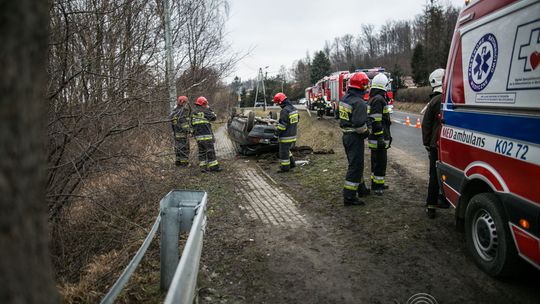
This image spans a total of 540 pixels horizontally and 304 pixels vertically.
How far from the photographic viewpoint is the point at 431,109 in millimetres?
5047

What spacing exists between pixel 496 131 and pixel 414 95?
95.6 ft

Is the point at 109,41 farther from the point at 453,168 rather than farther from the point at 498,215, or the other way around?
the point at 498,215

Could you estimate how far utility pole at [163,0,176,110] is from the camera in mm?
5582

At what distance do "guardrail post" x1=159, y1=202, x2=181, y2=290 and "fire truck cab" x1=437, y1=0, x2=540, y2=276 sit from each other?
265 centimetres

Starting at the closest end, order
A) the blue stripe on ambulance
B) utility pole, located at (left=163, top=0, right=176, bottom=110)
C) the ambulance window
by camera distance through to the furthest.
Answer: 1. the blue stripe on ambulance
2. the ambulance window
3. utility pole, located at (left=163, top=0, right=176, bottom=110)

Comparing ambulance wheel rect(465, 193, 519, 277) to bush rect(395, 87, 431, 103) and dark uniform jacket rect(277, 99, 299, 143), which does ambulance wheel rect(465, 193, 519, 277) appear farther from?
bush rect(395, 87, 431, 103)

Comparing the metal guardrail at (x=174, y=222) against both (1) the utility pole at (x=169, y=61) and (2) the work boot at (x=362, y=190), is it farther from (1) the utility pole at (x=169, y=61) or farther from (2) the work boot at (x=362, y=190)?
(2) the work boot at (x=362, y=190)

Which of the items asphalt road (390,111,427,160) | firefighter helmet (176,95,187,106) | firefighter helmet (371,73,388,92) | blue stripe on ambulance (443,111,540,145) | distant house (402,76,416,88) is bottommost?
asphalt road (390,111,427,160)

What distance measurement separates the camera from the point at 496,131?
3191mm

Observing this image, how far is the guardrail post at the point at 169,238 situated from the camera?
3.04 meters

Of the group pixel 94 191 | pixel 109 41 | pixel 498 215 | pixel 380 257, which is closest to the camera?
pixel 498 215

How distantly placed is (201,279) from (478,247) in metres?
2.72

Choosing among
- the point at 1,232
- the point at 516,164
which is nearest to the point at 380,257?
the point at 516,164

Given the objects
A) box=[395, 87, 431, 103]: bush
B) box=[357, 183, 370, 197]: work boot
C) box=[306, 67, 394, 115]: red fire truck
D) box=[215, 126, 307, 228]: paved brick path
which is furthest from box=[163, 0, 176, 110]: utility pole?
box=[395, 87, 431, 103]: bush
